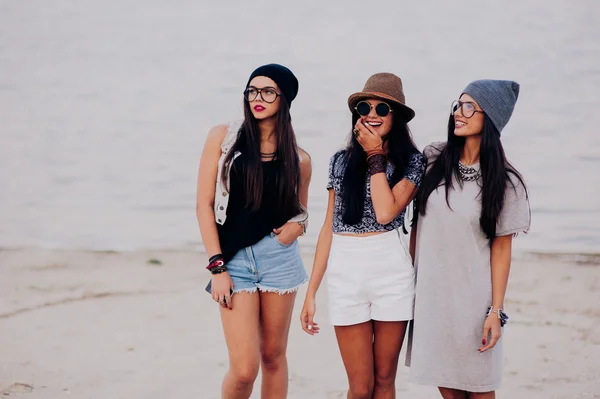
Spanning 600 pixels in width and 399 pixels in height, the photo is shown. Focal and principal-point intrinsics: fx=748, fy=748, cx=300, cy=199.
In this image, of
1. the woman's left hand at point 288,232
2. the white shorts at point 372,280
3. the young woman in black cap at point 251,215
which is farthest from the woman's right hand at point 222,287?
the white shorts at point 372,280

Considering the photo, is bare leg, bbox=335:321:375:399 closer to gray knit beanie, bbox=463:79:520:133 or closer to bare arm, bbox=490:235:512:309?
bare arm, bbox=490:235:512:309

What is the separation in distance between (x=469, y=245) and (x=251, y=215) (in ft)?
2.82

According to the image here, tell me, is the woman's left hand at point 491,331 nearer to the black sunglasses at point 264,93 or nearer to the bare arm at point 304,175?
the bare arm at point 304,175

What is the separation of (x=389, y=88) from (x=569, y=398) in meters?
2.19

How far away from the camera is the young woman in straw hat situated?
105 inches

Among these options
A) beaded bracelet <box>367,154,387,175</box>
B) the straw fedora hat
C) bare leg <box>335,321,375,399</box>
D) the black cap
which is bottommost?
bare leg <box>335,321,375,399</box>

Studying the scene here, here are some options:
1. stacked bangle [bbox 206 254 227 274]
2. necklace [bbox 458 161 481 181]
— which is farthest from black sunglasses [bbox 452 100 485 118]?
stacked bangle [bbox 206 254 227 274]

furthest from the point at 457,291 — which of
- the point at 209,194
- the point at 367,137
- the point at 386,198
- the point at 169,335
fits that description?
the point at 169,335

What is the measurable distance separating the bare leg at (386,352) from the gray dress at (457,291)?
0.08 m

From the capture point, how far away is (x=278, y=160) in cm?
302

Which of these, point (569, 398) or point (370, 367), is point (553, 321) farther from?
point (370, 367)

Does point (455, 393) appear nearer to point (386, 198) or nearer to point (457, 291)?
point (457, 291)

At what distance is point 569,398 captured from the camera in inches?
156

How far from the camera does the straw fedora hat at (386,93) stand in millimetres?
2732
